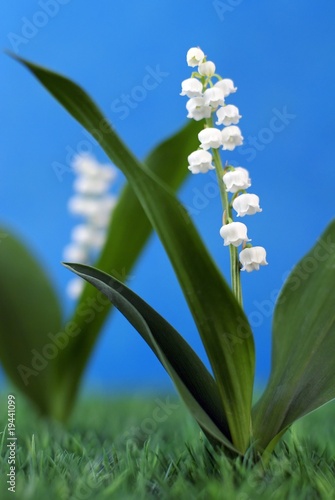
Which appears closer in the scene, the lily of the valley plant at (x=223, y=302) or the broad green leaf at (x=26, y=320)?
the lily of the valley plant at (x=223, y=302)

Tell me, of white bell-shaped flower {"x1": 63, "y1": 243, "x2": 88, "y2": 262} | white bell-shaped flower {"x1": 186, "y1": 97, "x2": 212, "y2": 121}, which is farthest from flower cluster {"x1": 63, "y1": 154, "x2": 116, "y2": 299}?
white bell-shaped flower {"x1": 186, "y1": 97, "x2": 212, "y2": 121}

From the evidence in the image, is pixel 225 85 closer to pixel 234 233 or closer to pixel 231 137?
pixel 231 137

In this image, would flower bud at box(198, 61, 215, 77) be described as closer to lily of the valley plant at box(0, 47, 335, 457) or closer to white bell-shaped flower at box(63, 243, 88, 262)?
lily of the valley plant at box(0, 47, 335, 457)

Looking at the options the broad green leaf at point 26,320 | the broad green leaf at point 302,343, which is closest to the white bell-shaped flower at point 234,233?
the broad green leaf at point 302,343

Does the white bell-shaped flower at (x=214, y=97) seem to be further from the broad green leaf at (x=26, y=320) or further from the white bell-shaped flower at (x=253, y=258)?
the broad green leaf at (x=26, y=320)

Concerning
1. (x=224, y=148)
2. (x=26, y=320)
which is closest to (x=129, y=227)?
(x=26, y=320)

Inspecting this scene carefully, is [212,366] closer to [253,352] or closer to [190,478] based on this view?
[253,352]
